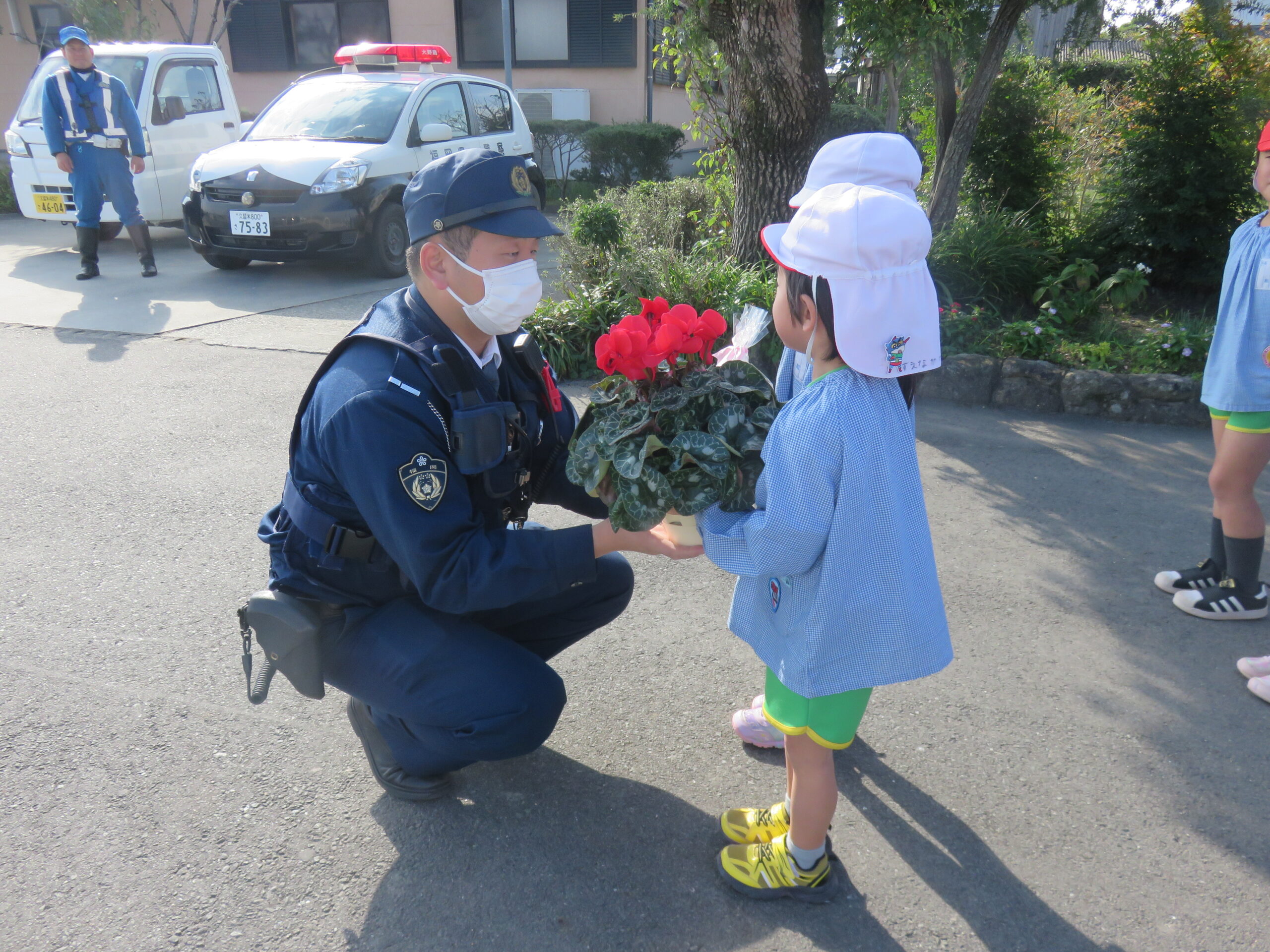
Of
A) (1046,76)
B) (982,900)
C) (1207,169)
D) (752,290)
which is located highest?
(1046,76)

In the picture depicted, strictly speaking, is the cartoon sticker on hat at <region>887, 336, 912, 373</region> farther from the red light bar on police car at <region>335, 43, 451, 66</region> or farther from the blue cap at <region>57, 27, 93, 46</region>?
the red light bar on police car at <region>335, 43, 451, 66</region>

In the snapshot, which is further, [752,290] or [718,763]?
[752,290]

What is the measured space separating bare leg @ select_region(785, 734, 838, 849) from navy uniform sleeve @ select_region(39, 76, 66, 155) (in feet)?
31.2

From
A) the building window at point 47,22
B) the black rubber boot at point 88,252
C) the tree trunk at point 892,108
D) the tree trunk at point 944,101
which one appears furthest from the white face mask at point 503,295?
the building window at point 47,22

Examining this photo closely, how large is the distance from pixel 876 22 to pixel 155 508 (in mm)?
5464

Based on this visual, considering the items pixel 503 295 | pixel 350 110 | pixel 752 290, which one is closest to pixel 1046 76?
pixel 752 290

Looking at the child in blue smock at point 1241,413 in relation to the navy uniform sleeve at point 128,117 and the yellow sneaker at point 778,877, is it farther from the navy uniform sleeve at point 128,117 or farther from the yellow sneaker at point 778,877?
the navy uniform sleeve at point 128,117

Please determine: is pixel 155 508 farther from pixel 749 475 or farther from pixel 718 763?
pixel 749 475

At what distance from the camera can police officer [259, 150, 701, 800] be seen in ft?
7.46

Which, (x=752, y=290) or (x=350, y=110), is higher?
(x=350, y=110)

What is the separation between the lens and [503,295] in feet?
8.14

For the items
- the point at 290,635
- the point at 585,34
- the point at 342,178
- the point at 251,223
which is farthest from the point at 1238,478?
the point at 585,34

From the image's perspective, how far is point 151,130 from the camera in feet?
34.4

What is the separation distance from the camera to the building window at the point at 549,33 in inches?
706
